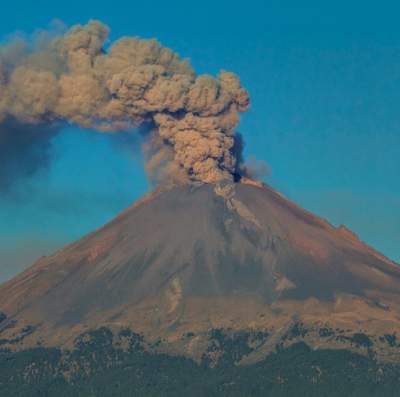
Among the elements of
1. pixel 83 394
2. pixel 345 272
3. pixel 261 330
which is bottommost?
pixel 83 394

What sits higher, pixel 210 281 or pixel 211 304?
pixel 210 281

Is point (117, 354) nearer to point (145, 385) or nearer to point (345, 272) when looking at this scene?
point (145, 385)

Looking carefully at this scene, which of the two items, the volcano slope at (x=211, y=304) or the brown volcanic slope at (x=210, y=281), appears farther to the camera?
the brown volcanic slope at (x=210, y=281)

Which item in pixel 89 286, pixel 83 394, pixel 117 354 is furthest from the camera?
pixel 89 286

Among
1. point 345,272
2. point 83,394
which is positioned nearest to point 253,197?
point 345,272

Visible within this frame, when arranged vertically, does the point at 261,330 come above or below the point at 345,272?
below
